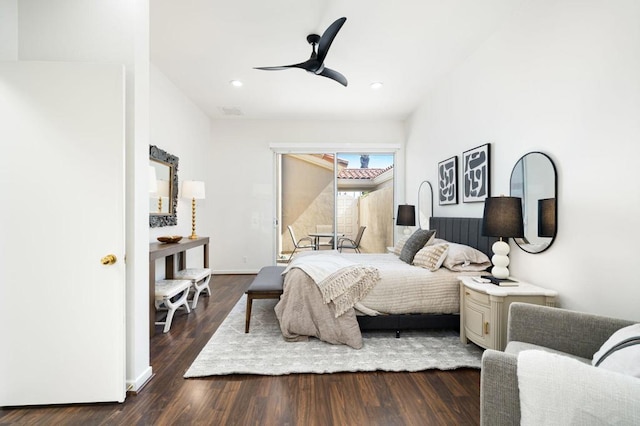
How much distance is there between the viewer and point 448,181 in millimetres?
3689

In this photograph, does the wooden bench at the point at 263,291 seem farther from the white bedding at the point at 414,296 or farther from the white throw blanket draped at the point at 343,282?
the white bedding at the point at 414,296

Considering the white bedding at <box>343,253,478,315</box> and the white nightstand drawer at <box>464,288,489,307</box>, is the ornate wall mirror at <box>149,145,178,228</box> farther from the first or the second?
the white nightstand drawer at <box>464,288,489,307</box>

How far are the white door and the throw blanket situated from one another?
2.06 metres

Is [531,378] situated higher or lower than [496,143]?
lower

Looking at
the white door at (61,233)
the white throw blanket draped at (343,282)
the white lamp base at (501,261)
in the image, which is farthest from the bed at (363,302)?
the white door at (61,233)

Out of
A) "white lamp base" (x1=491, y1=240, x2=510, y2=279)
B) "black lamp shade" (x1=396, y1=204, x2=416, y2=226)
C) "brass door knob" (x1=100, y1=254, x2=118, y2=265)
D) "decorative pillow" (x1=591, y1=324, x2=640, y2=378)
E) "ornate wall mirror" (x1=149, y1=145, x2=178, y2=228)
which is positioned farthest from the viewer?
"black lamp shade" (x1=396, y1=204, x2=416, y2=226)

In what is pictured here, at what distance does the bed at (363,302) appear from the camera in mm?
2482

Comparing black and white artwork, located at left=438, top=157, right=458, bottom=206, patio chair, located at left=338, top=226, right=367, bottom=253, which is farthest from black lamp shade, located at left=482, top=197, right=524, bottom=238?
patio chair, located at left=338, top=226, right=367, bottom=253

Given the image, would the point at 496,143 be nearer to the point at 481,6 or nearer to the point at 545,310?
the point at 481,6

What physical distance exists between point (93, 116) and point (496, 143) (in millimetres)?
3252

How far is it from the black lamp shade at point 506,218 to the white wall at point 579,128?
0.82ft

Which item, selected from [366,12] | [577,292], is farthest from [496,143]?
[366,12]

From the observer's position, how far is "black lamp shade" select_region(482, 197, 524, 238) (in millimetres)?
2153

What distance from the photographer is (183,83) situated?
12.9ft
